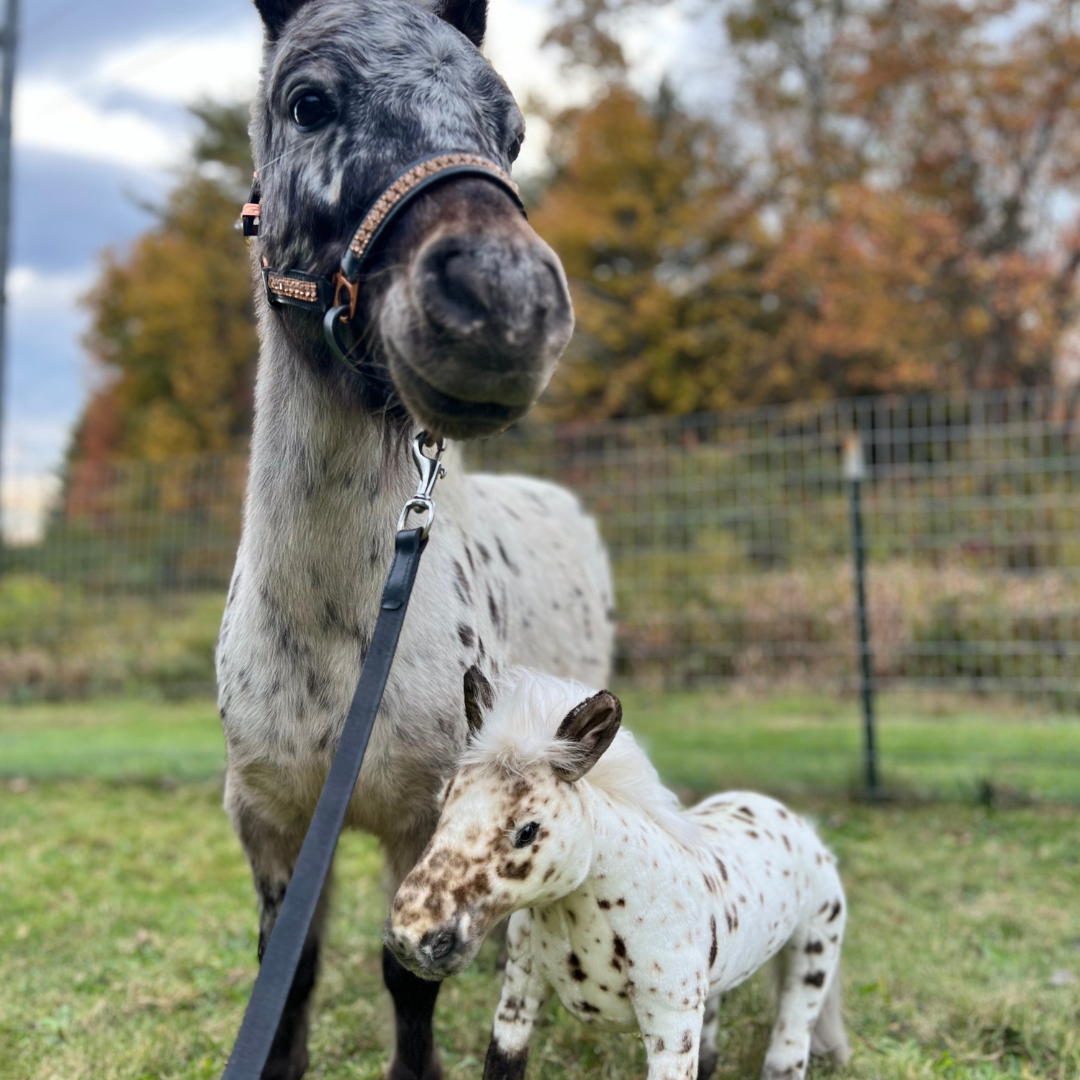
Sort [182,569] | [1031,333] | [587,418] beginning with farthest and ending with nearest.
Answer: [587,418], [1031,333], [182,569]

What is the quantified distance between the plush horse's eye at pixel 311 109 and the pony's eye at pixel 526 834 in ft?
4.35

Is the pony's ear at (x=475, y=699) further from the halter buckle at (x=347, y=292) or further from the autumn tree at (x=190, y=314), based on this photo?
the autumn tree at (x=190, y=314)

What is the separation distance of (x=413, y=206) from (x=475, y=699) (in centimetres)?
88

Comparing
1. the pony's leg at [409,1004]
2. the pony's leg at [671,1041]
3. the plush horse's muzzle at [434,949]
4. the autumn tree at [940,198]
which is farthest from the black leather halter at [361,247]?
the autumn tree at [940,198]

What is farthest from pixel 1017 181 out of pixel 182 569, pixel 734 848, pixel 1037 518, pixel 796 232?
pixel 734 848

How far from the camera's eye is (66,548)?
28.6ft

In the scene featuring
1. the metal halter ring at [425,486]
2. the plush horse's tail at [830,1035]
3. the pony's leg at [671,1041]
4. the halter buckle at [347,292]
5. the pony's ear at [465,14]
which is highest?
the pony's ear at [465,14]

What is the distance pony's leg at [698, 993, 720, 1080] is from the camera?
242 centimetres

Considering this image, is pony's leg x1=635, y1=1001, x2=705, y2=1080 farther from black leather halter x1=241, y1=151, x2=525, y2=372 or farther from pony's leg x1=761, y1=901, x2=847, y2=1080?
black leather halter x1=241, y1=151, x2=525, y2=372

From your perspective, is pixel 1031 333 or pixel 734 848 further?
pixel 1031 333

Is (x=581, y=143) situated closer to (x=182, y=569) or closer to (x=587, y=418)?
(x=587, y=418)

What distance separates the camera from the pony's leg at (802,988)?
2303 mm

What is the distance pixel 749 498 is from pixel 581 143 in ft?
53.5

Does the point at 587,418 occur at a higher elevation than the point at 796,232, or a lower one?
lower
